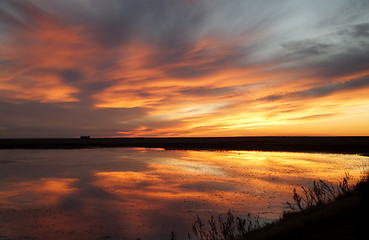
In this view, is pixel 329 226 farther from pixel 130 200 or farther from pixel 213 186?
pixel 213 186

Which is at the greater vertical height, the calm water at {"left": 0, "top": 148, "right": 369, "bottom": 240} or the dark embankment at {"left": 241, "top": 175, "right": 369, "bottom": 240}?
the dark embankment at {"left": 241, "top": 175, "right": 369, "bottom": 240}

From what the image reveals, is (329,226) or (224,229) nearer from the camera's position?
(329,226)

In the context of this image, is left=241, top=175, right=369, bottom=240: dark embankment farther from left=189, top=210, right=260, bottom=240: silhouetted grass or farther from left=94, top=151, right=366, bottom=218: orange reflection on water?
left=94, top=151, right=366, bottom=218: orange reflection on water

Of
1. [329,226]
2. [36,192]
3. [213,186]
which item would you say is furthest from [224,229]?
[36,192]

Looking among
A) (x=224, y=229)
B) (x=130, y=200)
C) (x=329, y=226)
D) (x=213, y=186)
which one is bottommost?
(x=130, y=200)

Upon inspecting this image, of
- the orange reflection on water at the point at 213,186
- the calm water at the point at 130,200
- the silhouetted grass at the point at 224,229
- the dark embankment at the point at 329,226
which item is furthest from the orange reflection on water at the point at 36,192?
the dark embankment at the point at 329,226

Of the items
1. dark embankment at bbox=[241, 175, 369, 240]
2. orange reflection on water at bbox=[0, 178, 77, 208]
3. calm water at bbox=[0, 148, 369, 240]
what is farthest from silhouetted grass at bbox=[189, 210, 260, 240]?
orange reflection on water at bbox=[0, 178, 77, 208]

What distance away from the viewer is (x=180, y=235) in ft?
39.7

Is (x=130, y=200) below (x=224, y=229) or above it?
below

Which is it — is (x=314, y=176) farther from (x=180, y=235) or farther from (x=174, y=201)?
(x=180, y=235)

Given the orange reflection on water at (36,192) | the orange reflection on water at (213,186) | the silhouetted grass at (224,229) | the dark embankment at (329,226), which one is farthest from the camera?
the orange reflection on water at (36,192)

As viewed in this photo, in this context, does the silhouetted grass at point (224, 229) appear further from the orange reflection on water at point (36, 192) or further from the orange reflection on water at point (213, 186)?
the orange reflection on water at point (36, 192)

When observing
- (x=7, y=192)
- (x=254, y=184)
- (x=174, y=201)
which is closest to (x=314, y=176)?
(x=254, y=184)

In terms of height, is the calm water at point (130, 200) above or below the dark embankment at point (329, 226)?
below
